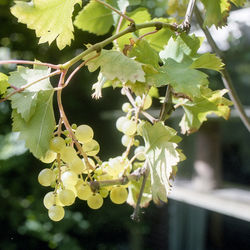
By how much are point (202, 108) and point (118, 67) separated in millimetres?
177

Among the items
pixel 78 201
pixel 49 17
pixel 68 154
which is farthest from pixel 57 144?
pixel 78 201

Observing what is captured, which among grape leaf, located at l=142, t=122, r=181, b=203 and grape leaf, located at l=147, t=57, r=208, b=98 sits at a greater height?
grape leaf, located at l=147, t=57, r=208, b=98

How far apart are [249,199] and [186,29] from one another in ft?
4.87

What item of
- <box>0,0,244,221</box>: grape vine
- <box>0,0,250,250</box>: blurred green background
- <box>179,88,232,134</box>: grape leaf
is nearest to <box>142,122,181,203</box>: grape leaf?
<box>0,0,244,221</box>: grape vine

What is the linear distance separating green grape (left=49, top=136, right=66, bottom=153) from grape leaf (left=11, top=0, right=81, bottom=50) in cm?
10

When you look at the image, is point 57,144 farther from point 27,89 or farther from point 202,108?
point 202,108

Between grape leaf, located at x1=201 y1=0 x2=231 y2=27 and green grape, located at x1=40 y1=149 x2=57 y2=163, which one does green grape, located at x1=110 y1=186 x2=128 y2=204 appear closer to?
green grape, located at x1=40 y1=149 x2=57 y2=163

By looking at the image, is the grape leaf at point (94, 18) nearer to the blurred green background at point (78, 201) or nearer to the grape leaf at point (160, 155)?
the grape leaf at point (160, 155)

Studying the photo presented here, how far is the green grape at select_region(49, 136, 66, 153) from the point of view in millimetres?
292

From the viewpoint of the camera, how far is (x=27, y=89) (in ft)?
0.97

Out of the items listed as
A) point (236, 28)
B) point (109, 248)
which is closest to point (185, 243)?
point (109, 248)

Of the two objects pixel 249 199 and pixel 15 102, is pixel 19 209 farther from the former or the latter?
pixel 15 102

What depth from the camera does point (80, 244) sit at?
193 centimetres

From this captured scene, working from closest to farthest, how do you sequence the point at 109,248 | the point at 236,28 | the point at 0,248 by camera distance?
the point at 0,248 < the point at 236,28 < the point at 109,248
